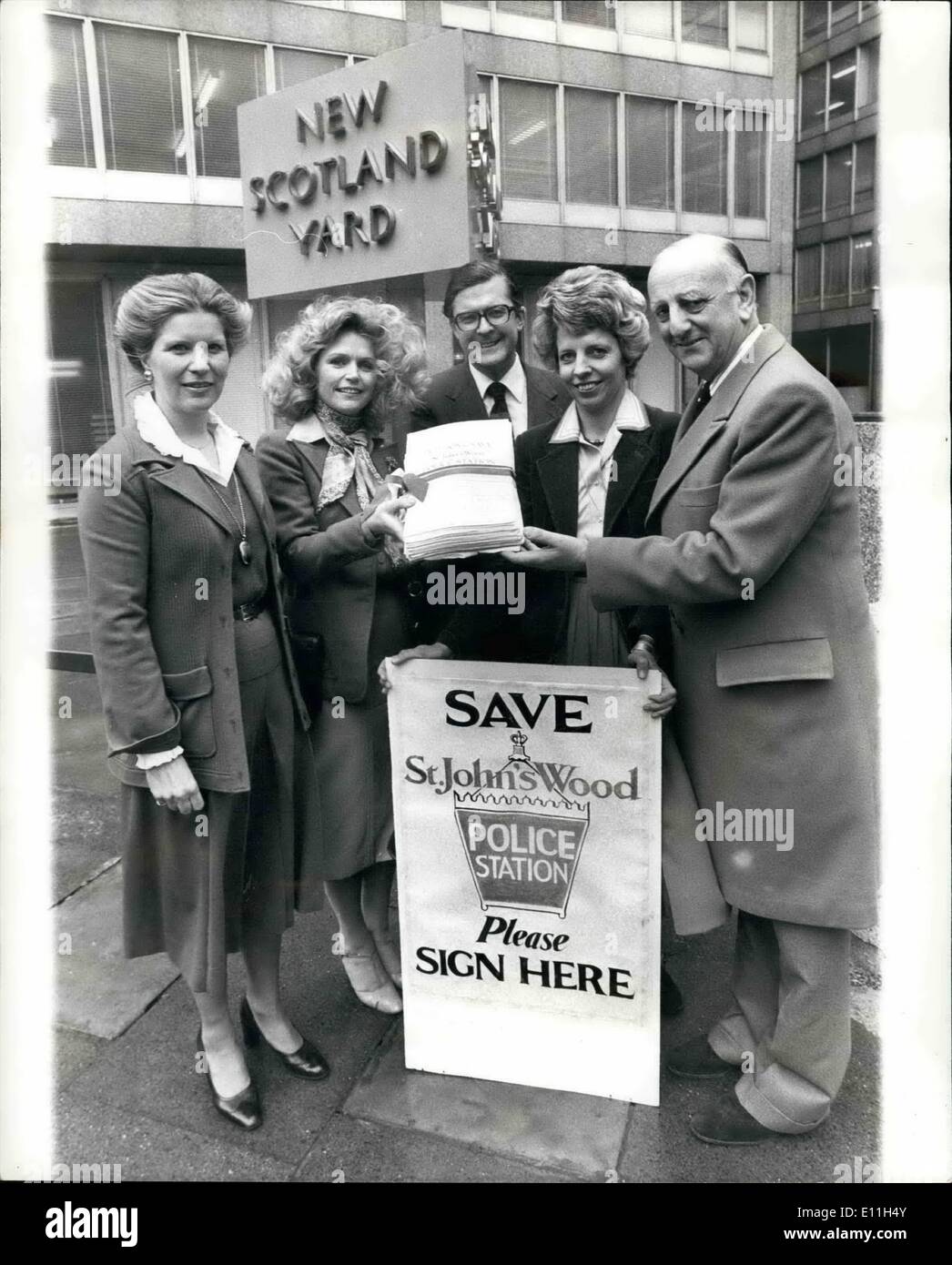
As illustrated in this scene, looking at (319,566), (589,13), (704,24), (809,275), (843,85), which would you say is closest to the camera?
(319,566)

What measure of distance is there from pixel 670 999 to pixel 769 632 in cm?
135

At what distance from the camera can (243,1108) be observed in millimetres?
2223

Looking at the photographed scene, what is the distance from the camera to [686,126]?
250 inches

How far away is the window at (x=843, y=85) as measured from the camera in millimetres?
3109

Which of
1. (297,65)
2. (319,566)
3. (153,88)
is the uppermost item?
(153,88)

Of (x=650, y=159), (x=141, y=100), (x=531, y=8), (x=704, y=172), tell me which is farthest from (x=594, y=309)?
(x=141, y=100)

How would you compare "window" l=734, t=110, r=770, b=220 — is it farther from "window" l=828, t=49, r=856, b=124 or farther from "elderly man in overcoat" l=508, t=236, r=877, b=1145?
"elderly man in overcoat" l=508, t=236, r=877, b=1145

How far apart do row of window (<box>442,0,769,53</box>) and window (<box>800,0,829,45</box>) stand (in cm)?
20

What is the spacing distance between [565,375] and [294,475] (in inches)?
31.5

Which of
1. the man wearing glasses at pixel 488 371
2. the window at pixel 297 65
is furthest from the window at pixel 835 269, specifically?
the window at pixel 297 65

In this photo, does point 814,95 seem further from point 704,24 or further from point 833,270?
point 833,270

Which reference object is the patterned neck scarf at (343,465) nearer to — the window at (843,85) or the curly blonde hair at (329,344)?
the curly blonde hair at (329,344)

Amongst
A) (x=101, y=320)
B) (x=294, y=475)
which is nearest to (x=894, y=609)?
(x=294, y=475)

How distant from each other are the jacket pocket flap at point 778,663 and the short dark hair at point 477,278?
1.36m
